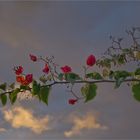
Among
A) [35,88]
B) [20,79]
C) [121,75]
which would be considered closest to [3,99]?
[20,79]


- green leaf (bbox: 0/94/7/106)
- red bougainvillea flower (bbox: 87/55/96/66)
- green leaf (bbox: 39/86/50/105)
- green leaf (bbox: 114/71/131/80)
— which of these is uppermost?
red bougainvillea flower (bbox: 87/55/96/66)

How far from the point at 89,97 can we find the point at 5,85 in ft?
3.84

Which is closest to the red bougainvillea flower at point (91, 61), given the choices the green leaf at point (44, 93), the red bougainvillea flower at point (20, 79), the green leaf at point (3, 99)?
the green leaf at point (44, 93)

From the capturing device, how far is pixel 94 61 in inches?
144

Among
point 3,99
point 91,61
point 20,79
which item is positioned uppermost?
point 91,61

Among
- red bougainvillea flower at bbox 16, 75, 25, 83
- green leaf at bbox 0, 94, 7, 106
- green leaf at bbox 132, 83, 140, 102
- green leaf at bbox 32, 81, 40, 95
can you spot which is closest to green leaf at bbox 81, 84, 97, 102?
green leaf at bbox 132, 83, 140, 102

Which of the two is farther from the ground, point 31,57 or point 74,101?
point 31,57

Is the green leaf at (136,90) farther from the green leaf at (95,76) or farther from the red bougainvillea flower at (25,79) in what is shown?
the red bougainvillea flower at (25,79)

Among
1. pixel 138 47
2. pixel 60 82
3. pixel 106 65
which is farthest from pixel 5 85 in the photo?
pixel 138 47

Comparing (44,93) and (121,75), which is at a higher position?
(121,75)

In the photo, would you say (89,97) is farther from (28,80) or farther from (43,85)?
(28,80)

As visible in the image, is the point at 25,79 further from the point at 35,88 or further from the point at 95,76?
the point at 95,76

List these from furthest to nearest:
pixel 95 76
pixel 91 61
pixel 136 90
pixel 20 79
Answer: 1. pixel 20 79
2. pixel 91 61
3. pixel 95 76
4. pixel 136 90

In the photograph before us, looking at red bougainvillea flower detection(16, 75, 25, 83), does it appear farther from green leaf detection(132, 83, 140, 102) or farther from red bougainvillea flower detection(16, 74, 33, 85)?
green leaf detection(132, 83, 140, 102)
